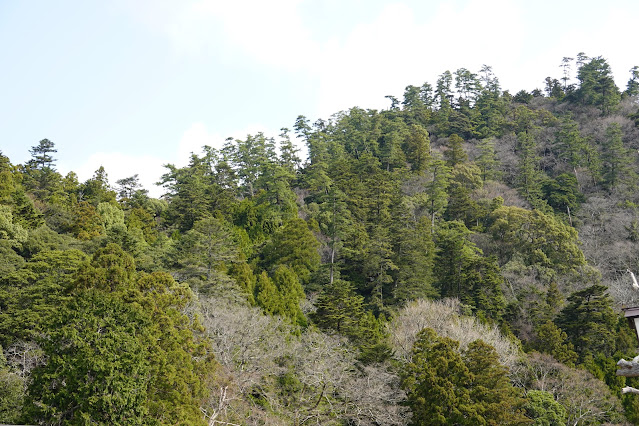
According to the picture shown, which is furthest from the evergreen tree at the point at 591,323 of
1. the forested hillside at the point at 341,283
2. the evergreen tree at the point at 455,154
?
the evergreen tree at the point at 455,154

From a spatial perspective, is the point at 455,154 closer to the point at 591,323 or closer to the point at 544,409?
the point at 591,323

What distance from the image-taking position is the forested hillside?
15977 mm

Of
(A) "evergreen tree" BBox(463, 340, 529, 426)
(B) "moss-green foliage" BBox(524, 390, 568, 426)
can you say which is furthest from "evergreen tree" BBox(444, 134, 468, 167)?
(A) "evergreen tree" BBox(463, 340, 529, 426)

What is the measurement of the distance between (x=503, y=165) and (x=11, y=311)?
4063 cm

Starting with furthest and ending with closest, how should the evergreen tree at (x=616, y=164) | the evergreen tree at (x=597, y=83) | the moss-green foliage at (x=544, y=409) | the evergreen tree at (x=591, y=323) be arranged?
the evergreen tree at (x=597, y=83), the evergreen tree at (x=616, y=164), the evergreen tree at (x=591, y=323), the moss-green foliage at (x=544, y=409)

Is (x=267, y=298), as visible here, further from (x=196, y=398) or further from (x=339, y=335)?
(x=196, y=398)

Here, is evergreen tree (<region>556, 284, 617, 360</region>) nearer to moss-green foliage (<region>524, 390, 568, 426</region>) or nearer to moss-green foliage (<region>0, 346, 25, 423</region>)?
moss-green foliage (<region>524, 390, 568, 426</region>)

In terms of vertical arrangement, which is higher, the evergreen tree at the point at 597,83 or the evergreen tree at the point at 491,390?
the evergreen tree at the point at 597,83

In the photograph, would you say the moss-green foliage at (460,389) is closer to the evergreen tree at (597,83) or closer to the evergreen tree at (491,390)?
the evergreen tree at (491,390)

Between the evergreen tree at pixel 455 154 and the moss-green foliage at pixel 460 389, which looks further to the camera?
the evergreen tree at pixel 455 154

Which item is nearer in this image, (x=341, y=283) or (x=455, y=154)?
(x=341, y=283)

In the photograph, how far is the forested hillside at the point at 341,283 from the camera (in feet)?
52.4

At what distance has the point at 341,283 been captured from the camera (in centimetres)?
2564

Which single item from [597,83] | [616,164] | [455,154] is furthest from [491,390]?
[597,83]
